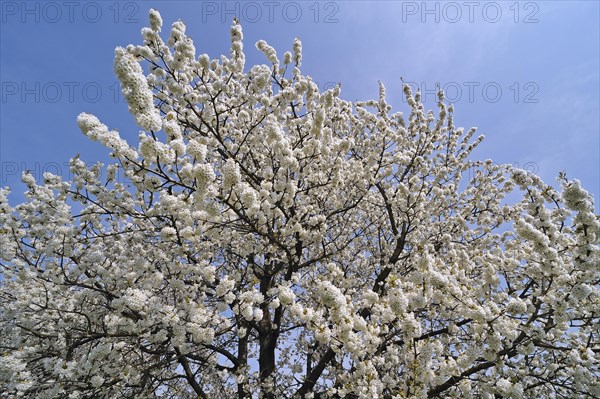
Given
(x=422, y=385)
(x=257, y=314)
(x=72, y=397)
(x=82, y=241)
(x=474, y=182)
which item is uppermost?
(x=474, y=182)

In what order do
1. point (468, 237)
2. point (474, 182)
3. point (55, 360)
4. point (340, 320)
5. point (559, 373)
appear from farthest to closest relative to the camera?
1. point (474, 182)
2. point (468, 237)
3. point (55, 360)
4. point (559, 373)
5. point (340, 320)

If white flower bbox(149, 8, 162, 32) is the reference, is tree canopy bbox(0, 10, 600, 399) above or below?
below

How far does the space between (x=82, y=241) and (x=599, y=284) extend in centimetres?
994

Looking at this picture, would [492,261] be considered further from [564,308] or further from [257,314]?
[257,314]

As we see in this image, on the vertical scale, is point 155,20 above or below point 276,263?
above

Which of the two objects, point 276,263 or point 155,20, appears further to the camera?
point 276,263

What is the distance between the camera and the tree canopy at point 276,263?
5.09 metres

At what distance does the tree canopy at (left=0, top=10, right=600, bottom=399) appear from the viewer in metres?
5.09

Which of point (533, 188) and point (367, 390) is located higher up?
point (533, 188)

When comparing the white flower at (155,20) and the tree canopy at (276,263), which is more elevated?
the white flower at (155,20)

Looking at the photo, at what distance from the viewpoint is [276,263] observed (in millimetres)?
9672

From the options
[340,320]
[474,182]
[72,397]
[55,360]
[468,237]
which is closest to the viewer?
[340,320]

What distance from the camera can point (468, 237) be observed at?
10367mm

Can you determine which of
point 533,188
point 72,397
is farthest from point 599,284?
point 72,397
